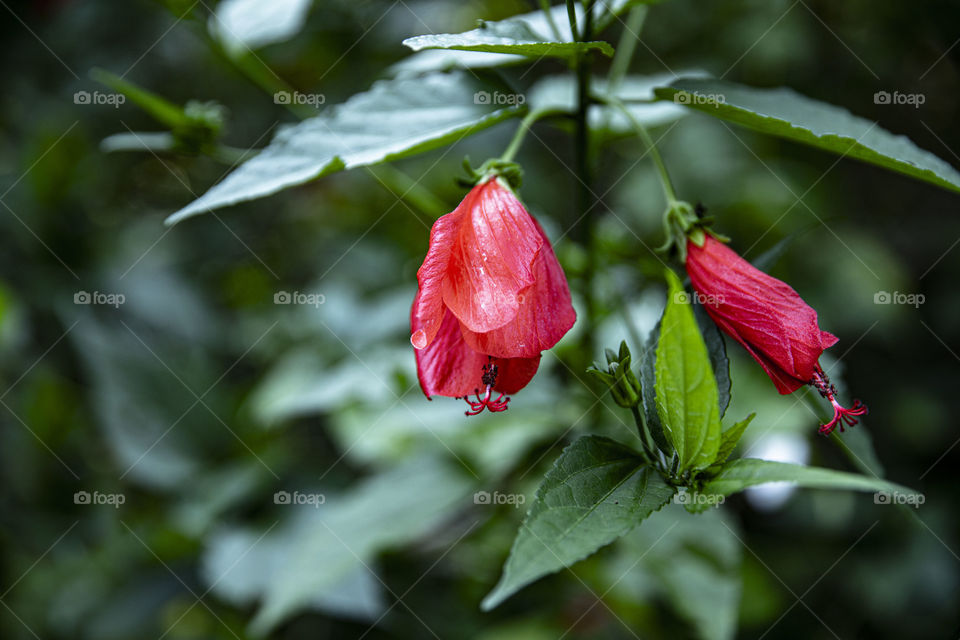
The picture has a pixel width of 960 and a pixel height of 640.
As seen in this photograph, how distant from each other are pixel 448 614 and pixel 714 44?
1.47 meters

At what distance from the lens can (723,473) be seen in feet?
1.88

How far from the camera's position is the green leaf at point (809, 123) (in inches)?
23.7

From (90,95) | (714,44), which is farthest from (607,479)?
(90,95)

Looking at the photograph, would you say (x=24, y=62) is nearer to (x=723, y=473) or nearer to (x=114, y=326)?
(x=114, y=326)

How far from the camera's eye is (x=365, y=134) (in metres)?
0.73

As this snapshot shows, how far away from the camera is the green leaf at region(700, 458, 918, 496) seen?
0.52 meters

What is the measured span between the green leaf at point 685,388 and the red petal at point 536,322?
10 centimetres
